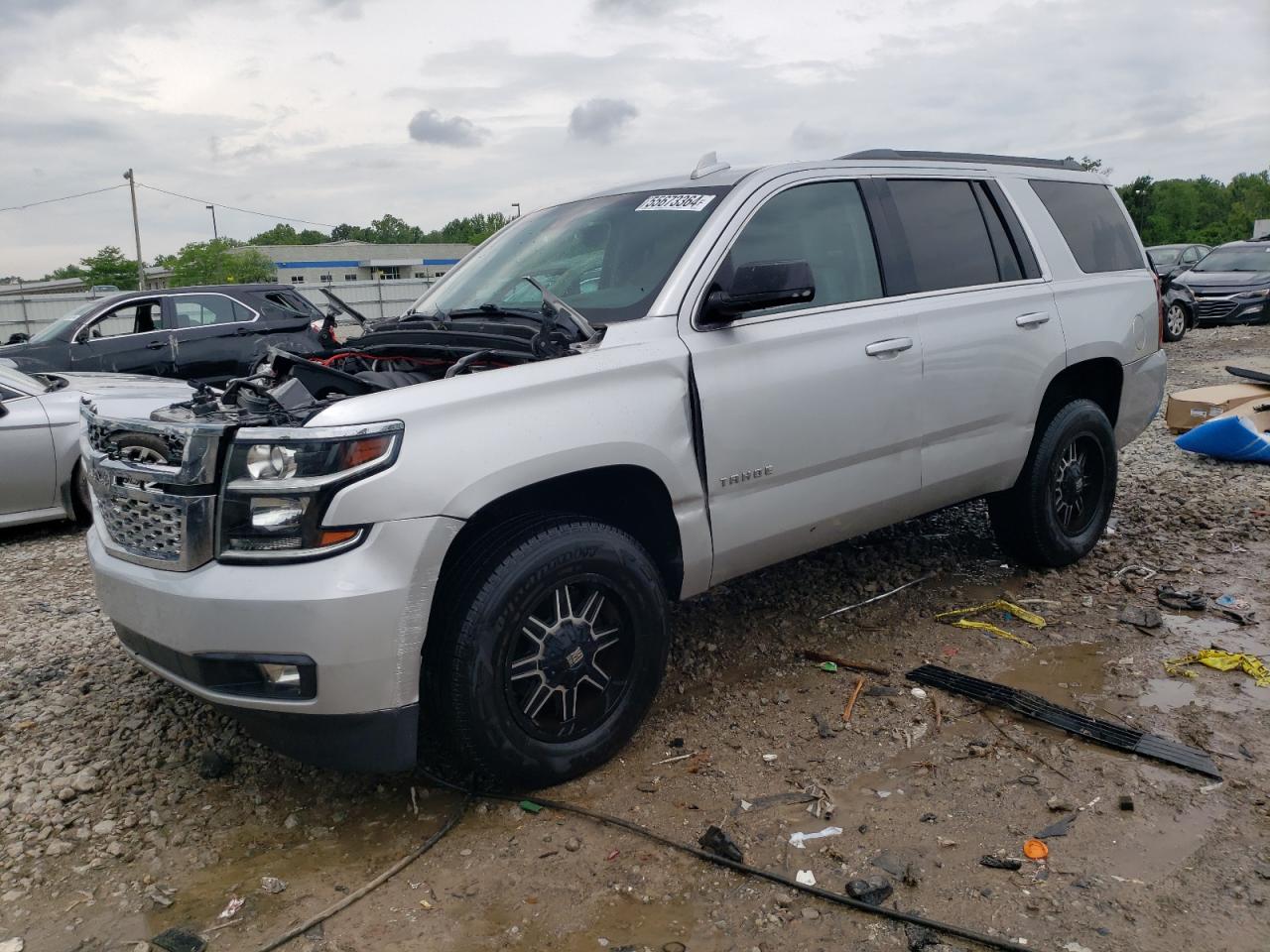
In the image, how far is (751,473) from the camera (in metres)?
3.65

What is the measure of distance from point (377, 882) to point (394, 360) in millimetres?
1829

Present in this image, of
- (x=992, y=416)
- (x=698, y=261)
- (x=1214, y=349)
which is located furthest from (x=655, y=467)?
(x=1214, y=349)

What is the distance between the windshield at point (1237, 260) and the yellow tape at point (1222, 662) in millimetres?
17780

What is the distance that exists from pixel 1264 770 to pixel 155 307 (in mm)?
11584

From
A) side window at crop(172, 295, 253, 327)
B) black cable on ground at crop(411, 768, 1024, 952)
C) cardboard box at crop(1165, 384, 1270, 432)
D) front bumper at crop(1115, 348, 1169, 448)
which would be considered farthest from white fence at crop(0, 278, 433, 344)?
black cable on ground at crop(411, 768, 1024, 952)

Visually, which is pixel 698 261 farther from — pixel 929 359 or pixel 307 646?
pixel 307 646

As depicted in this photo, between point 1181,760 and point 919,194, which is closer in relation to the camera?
point 1181,760

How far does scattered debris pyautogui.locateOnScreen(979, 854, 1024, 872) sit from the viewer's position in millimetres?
2826

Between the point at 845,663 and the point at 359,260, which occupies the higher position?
the point at 359,260

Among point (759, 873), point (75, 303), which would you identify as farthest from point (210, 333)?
point (75, 303)

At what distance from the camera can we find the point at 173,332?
11.2m

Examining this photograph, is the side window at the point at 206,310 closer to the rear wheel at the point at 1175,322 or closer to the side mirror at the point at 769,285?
the side mirror at the point at 769,285

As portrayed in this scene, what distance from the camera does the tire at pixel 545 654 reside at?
301cm

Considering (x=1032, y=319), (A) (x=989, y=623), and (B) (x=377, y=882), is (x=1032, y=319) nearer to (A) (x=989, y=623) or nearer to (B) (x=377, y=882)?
(A) (x=989, y=623)
